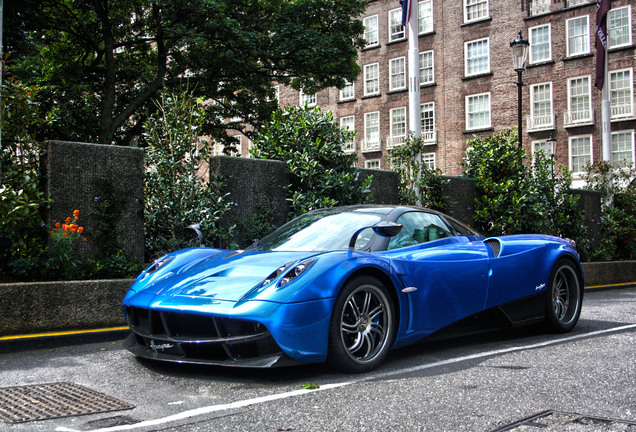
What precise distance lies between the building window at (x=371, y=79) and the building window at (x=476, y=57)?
6.83 m

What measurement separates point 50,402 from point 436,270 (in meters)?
3.10

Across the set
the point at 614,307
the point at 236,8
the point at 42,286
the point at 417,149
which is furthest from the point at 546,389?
the point at 236,8

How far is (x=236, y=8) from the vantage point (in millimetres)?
22141

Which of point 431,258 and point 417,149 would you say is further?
point 417,149

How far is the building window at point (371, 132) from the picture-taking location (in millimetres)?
44625

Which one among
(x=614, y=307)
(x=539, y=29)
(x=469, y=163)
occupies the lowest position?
(x=614, y=307)

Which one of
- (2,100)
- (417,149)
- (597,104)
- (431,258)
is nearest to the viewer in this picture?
(431,258)

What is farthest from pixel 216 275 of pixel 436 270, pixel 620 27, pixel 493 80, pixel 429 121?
pixel 429 121

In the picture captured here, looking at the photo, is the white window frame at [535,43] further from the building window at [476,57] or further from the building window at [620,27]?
the building window at [620,27]

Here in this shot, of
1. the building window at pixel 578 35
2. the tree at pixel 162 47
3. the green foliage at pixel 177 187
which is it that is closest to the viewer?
the green foliage at pixel 177 187

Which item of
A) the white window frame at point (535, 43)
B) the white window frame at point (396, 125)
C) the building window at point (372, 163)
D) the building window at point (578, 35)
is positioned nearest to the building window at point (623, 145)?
the building window at point (578, 35)

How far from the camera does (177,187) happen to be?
27.9ft

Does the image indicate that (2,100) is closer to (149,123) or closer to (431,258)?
(149,123)

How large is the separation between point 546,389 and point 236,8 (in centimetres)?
2024
